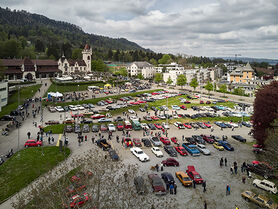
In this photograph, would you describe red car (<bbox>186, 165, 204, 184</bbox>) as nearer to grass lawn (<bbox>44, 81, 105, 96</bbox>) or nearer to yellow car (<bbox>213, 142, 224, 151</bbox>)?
yellow car (<bbox>213, 142, 224, 151</bbox>)

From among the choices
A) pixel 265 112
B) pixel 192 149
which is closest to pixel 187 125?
pixel 192 149

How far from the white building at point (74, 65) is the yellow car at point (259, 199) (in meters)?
88.2

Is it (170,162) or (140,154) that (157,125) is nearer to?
(140,154)

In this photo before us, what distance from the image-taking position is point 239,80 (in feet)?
333

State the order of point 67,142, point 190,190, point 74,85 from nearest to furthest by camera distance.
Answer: point 190,190 < point 67,142 < point 74,85

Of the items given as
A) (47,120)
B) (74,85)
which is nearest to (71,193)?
(47,120)

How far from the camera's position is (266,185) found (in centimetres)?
2094

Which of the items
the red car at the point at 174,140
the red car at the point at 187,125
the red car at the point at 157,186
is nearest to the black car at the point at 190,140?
the red car at the point at 174,140

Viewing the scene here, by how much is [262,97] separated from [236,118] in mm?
18162

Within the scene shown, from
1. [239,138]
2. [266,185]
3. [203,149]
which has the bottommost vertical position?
[266,185]

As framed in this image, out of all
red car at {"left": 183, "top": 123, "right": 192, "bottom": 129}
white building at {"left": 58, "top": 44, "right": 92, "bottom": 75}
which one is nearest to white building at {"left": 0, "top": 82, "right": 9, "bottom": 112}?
red car at {"left": 183, "top": 123, "right": 192, "bottom": 129}

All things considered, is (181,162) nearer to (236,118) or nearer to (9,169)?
(9,169)

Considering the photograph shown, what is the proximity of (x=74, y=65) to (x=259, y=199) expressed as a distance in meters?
94.8

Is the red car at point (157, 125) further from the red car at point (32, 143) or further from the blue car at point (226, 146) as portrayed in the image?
the red car at point (32, 143)
